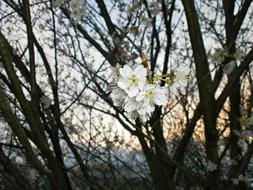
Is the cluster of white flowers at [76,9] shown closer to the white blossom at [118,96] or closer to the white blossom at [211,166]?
the white blossom at [211,166]

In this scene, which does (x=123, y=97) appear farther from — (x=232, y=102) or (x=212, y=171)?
(x=232, y=102)

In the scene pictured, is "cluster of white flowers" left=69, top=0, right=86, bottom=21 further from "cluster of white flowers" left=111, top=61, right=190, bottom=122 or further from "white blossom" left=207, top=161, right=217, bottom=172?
"cluster of white flowers" left=111, top=61, right=190, bottom=122

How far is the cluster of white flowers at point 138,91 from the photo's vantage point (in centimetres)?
151

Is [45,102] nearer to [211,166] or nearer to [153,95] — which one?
[211,166]

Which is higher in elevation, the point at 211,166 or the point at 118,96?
the point at 211,166

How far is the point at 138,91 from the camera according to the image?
151 centimetres

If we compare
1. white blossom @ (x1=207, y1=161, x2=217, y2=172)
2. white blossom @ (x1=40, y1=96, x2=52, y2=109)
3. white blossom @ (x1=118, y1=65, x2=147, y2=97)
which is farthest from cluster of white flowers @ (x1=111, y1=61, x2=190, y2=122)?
white blossom @ (x1=40, y1=96, x2=52, y2=109)

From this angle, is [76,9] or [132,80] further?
[76,9]

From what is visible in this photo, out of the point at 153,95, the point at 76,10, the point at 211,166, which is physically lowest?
the point at 153,95

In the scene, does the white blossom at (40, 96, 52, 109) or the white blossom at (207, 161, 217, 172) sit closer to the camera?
the white blossom at (207, 161, 217, 172)

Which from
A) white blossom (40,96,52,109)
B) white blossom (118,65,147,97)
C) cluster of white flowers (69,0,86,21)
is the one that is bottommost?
white blossom (118,65,147,97)

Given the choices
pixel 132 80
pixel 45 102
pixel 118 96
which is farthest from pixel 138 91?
pixel 45 102

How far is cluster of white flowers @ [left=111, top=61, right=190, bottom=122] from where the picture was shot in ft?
4.94

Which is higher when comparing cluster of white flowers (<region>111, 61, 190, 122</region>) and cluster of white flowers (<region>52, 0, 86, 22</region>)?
cluster of white flowers (<region>52, 0, 86, 22</region>)
